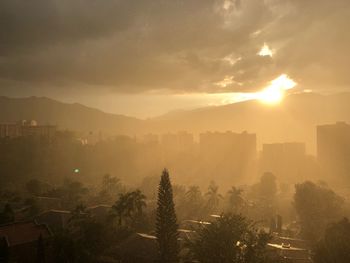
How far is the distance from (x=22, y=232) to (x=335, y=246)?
21.0 meters

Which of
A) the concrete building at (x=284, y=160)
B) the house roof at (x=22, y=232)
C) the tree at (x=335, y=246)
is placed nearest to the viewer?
the tree at (x=335, y=246)

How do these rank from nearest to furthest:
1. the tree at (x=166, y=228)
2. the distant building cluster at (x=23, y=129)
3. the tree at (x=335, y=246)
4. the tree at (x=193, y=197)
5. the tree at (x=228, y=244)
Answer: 1. the tree at (x=228, y=244)
2. the tree at (x=335, y=246)
3. the tree at (x=166, y=228)
4. the tree at (x=193, y=197)
5. the distant building cluster at (x=23, y=129)

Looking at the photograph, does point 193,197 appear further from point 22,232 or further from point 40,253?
point 40,253

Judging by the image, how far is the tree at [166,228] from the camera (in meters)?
27.0

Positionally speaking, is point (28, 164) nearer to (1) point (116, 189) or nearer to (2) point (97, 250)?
(1) point (116, 189)

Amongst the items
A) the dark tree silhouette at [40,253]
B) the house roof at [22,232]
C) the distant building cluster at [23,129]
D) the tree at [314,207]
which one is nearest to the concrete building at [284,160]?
the tree at [314,207]

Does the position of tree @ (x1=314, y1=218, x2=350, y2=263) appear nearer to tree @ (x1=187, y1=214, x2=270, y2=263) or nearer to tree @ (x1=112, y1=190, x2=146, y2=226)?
tree @ (x1=187, y1=214, x2=270, y2=263)

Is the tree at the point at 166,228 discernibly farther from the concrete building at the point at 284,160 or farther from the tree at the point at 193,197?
the concrete building at the point at 284,160

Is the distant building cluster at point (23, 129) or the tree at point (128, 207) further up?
the distant building cluster at point (23, 129)

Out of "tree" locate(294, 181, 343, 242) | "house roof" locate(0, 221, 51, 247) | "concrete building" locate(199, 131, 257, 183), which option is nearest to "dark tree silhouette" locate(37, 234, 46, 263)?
"house roof" locate(0, 221, 51, 247)

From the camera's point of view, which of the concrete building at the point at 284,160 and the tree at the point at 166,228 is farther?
the concrete building at the point at 284,160

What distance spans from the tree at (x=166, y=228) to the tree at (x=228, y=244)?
8.13 meters

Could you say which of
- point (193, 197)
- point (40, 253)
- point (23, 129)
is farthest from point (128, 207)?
point (23, 129)

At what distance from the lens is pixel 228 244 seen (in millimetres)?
18812
